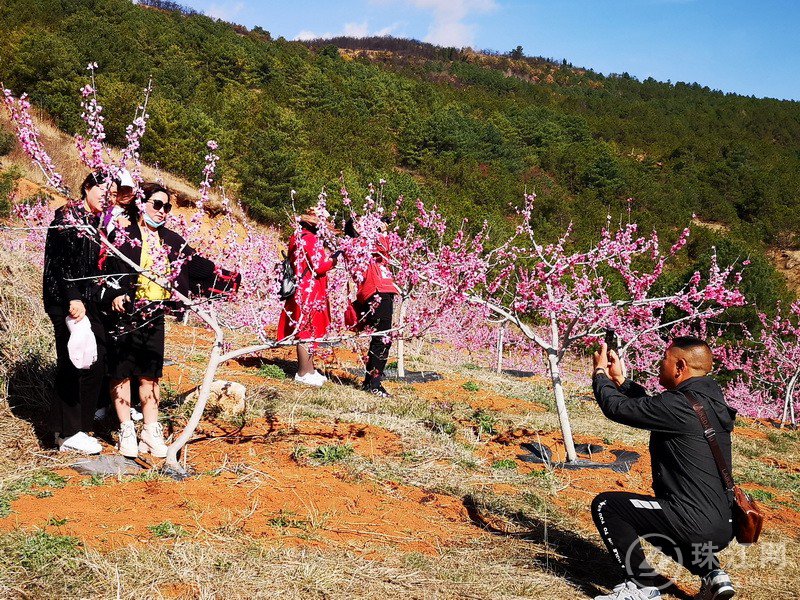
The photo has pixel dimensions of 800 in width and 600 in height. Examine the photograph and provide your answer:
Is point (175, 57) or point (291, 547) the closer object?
point (291, 547)

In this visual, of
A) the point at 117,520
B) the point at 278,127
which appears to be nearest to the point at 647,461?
the point at 117,520

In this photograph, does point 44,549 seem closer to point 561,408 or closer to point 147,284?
point 147,284

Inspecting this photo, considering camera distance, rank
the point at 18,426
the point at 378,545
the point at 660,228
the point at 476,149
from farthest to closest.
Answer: the point at 476,149, the point at 660,228, the point at 18,426, the point at 378,545

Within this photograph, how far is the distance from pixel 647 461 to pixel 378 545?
153 inches

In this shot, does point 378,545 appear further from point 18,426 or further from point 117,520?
point 18,426

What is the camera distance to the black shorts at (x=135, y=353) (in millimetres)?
4355

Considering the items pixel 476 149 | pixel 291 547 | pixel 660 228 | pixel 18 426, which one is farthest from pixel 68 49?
pixel 660 228

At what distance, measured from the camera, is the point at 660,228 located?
173 feet

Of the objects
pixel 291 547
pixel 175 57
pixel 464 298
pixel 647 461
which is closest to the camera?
pixel 291 547

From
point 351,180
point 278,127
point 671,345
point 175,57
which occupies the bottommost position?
point 671,345

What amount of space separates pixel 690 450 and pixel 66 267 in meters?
3.90

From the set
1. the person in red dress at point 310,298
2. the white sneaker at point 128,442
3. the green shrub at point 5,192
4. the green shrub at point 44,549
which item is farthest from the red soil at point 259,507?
the green shrub at point 5,192

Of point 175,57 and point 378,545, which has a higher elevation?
point 175,57

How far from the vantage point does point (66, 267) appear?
166 inches
